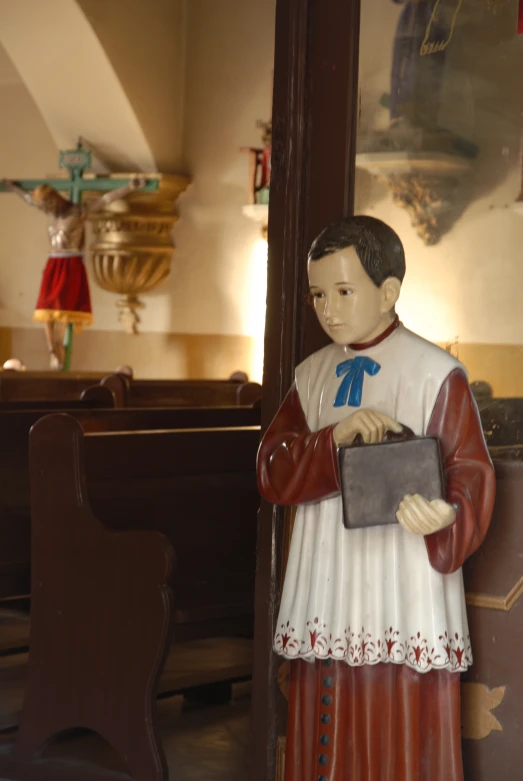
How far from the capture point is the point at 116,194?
8133 mm

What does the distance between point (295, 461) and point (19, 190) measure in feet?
22.1

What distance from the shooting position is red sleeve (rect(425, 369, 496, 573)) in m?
2.10

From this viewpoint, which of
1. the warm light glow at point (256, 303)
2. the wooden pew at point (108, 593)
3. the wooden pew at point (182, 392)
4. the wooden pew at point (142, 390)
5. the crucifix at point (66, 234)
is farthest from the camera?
the crucifix at point (66, 234)

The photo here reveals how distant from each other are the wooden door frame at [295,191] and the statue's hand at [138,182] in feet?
17.6

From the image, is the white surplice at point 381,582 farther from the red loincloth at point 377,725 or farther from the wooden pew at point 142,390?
the wooden pew at point 142,390

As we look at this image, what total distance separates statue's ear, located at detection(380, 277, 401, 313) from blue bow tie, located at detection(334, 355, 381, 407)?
0.10 m

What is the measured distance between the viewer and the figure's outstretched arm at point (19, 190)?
853 cm

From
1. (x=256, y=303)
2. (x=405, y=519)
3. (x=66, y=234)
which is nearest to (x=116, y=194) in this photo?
(x=66, y=234)

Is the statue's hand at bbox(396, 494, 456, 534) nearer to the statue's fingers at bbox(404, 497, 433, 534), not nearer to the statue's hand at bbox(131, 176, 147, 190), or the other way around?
the statue's fingers at bbox(404, 497, 433, 534)

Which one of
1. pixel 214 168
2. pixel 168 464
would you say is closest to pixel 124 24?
pixel 214 168

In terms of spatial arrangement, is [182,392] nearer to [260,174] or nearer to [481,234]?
[260,174]

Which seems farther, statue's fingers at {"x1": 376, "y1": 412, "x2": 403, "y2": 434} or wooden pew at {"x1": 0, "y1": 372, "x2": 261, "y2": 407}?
wooden pew at {"x1": 0, "y1": 372, "x2": 261, "y2": 407}

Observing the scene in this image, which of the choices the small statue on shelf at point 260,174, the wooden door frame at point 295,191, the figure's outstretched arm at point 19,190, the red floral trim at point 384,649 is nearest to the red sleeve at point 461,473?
the red floral trim at point 384,649

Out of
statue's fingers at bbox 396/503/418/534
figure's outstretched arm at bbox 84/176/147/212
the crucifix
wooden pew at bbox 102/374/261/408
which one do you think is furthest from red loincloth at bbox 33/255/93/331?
statue's fingers at bbox 396/503/418/534
